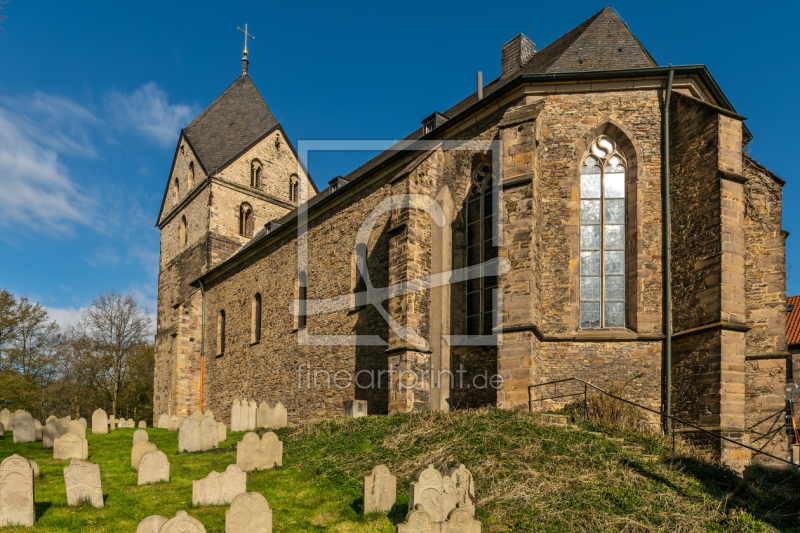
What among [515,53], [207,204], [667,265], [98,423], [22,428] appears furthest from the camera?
[207,204]

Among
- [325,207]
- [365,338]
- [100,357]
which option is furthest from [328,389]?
[100,357]

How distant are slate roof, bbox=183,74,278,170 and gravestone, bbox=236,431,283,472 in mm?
21689

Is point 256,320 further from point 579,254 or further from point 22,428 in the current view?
point 579,254

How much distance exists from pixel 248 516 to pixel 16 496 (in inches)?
117

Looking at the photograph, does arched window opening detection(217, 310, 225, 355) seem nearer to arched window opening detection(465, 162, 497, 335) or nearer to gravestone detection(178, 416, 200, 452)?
gravestone detection(178, 416, 200, 452)

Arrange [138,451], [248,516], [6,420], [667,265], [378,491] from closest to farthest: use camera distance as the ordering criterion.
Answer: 1. [248,516]
2. [378,491]
3. [138,451]
4. [667,265]
5. [6,420]

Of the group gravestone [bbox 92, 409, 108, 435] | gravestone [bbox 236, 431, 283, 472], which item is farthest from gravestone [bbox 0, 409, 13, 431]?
gravestone [bbox 236, 431, 283, 472]

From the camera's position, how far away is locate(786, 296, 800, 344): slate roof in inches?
940

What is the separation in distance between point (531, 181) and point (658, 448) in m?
5.48

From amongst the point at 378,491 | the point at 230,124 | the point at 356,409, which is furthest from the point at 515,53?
the point at 230,124

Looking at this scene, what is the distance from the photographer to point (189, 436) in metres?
11.7

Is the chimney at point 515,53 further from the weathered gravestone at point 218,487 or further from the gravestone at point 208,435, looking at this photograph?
the weathered gravestone at point 218,487

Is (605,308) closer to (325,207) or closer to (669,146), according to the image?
(669,146)

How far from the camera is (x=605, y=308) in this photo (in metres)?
12.4
